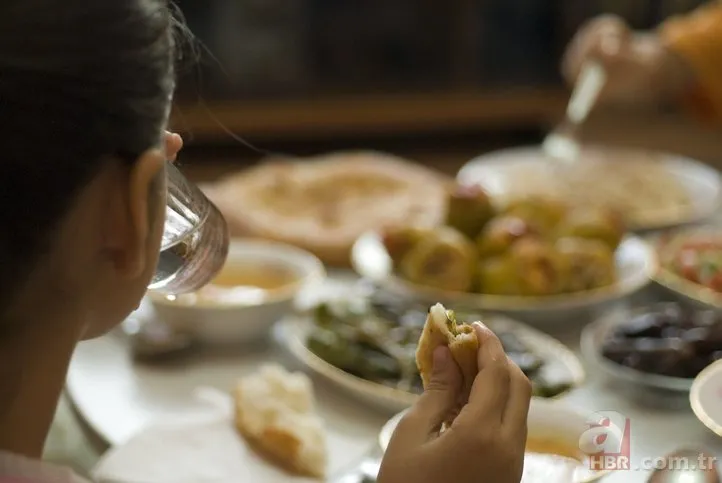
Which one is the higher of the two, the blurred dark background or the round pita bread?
the round pita bread

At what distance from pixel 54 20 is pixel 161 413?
67 cm

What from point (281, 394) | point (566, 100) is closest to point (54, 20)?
point (281, 394)

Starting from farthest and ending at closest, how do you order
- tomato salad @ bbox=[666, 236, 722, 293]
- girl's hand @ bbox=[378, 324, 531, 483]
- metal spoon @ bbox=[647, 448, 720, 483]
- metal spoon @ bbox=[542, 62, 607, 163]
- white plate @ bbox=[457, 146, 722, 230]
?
metal spoon @ bbox=[542, 62, 607, 163]
white plate @ bbox=[457, 146, 722, 230]
tomato salad @ bbox=[666, 236, 722, 293]
metal spoon @ bbox=[647, 448, 720, 483]
girl's hand @ bbox=[378, 324, 531, 483]

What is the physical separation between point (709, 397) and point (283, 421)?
1.51 ft

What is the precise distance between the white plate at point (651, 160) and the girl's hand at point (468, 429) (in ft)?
3.17

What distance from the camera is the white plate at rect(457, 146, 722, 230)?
1.78m

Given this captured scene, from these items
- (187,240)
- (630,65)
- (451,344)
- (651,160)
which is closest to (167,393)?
(187,240)

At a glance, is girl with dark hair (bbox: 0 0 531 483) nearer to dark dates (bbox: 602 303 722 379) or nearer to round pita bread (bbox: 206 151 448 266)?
dark dates (bbox: 602 303 722 379)

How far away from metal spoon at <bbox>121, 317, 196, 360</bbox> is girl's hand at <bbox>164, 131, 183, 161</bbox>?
573mm

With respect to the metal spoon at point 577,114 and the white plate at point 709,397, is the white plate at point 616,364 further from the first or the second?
the metal spoon at point 577,114

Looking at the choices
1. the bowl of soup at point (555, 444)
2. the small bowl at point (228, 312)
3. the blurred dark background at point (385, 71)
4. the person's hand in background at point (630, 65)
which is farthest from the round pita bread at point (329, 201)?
the blurred dark background at point (385, 71)

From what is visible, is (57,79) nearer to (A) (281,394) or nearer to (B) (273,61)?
(A) (281,394)

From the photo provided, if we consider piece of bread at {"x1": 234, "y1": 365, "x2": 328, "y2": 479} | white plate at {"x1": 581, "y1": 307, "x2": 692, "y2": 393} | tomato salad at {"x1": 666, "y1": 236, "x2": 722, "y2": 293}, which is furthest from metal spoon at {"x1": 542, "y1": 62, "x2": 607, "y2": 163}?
piece of bread at {"x1": 234, "y1": 365, "x2": 328, "y2": 479}

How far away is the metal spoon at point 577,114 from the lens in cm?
201
